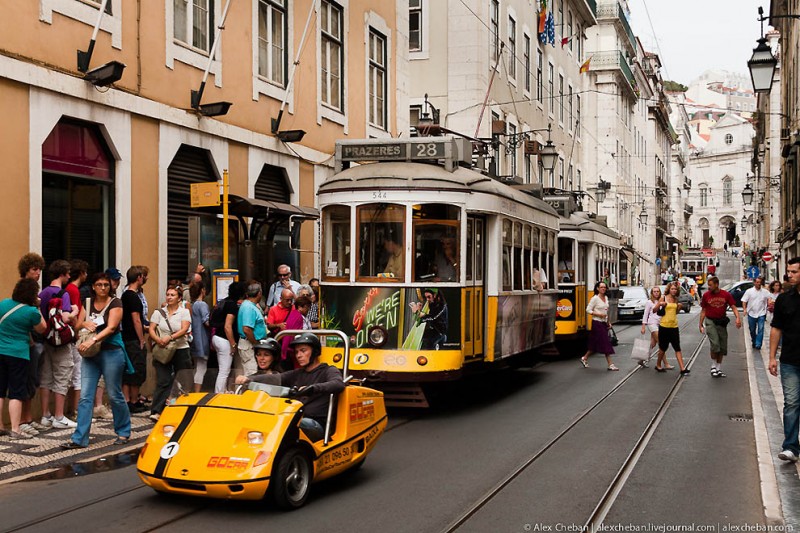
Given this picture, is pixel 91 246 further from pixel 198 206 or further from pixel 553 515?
pixel 553 515

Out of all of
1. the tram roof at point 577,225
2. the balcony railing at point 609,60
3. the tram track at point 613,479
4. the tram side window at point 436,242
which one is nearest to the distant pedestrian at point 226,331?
the tram side window at point 436,242

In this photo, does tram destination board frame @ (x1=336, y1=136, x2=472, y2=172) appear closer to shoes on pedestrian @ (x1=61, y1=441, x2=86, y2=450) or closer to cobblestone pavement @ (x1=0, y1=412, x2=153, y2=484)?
cobblestone pavement @ (x1=0, y1=412, x2=153, y2=484)

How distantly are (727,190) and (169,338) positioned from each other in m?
125

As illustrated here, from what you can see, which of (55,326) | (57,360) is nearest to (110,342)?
(55,326)

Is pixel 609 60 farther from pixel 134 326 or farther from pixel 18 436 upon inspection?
pixel 18 436

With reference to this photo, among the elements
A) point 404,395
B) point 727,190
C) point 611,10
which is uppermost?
point 611,10

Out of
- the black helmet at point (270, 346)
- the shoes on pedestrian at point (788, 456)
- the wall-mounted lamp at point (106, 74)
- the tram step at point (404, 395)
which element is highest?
the wall-mounted lamp at point (106, 74)

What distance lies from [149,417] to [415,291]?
3.57 metres

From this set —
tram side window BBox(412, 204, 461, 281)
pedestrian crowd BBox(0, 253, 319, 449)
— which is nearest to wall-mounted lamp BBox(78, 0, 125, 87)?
pedestrian crowd BBox(0, 253, 319, 449)

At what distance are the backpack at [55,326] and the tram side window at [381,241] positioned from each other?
356 centimetres

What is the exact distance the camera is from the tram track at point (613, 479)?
665cm

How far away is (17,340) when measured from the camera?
9562mm

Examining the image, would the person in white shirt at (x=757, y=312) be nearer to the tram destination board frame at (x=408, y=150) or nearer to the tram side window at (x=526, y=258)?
the tram side window at (x=526, y=258)

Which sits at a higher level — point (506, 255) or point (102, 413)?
point (506, 255)
